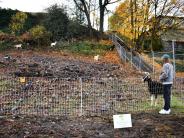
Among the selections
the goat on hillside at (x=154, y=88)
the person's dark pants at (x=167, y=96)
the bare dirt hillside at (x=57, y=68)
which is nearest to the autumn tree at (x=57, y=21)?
the bare dirt hillside at (x=57, y=68)

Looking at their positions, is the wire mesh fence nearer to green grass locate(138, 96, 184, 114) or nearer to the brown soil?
green grass locate(138, 96, 184, 114)

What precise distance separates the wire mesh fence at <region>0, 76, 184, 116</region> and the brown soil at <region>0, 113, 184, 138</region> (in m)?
0.81

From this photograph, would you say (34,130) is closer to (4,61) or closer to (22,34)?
(4,61)

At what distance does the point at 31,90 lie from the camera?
14.4m

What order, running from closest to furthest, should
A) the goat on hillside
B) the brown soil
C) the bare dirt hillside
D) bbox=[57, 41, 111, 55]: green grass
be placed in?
the brown soil → the goat on hillside → the bare dirt hillside → bbox=[57, 41, 111, 55]: green grass

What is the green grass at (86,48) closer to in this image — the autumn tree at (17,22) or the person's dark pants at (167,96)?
the autumn tree at (17,22)

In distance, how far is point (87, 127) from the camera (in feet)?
34.2

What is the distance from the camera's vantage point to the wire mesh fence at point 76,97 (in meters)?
12.1

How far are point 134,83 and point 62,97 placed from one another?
2559mm

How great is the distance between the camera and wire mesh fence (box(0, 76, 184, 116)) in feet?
39.9

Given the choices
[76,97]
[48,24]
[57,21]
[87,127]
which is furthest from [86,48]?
[87,127]

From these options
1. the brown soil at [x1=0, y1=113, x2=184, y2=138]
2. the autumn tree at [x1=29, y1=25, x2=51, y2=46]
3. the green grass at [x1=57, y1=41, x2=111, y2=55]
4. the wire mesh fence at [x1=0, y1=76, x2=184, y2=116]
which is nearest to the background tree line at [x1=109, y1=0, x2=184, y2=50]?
the green grass at [x1=57, y1=41, x2=111, y2=55]

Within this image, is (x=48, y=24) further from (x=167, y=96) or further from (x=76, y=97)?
(x=167, y=96)

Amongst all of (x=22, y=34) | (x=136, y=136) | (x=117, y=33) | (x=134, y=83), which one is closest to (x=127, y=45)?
(x=117, y=33)
